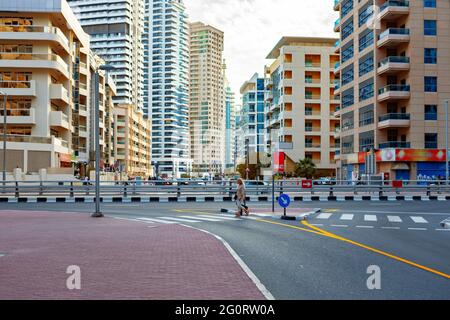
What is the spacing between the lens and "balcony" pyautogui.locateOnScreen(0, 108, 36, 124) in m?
54.9

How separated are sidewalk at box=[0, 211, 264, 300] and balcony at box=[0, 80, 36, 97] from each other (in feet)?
140

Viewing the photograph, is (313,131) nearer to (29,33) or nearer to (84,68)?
(84,68)

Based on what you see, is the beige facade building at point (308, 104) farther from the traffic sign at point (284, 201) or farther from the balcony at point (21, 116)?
the traffic sign at point (284, 201)

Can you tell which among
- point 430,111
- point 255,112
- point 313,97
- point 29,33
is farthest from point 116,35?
point 430,111

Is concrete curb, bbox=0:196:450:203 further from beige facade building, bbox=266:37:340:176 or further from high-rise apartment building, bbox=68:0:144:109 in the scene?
high-rise apartment building, bbox=68:0:144:109

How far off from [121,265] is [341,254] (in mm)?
4602

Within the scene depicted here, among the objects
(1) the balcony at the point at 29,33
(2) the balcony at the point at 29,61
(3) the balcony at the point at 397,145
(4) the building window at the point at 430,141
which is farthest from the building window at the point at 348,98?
(1) the balcony at the point at 29,33

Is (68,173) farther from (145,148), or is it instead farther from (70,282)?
(145,148)

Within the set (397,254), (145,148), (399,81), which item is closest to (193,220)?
(397,254)

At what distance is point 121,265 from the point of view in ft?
30.5

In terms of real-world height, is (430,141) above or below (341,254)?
above

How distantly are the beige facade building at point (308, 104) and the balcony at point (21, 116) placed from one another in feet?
144

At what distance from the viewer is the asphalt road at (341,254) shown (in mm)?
7469

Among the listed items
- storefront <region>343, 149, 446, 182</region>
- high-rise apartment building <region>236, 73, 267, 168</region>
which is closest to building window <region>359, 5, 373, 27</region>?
storefront <region>343, 149, 446, 182</region>
